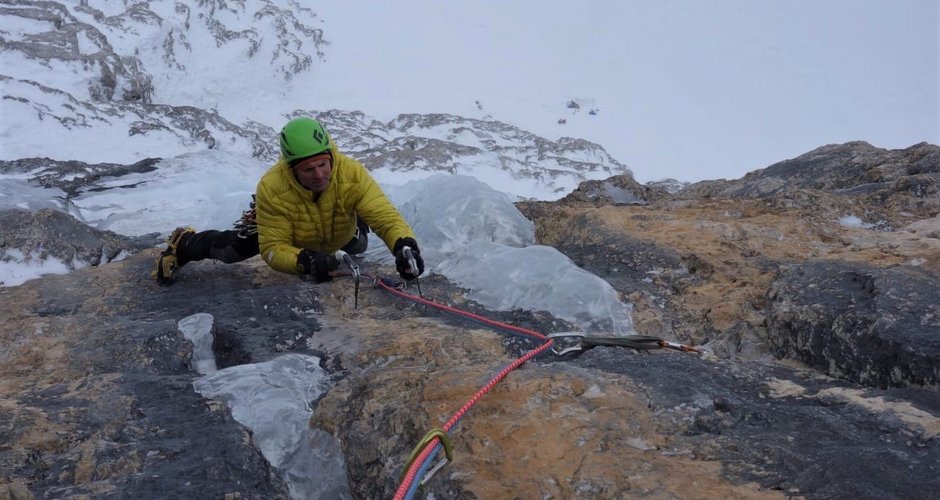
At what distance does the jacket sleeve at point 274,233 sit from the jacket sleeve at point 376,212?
1.48 feet

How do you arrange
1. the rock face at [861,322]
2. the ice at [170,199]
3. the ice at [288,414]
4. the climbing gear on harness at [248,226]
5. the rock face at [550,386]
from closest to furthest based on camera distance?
1. the rock face at [550,386]
2. the ice at [288,414]
3. the rock face at [861,322]
4. the climbing gear on harness at [248,226]
5. the ice at [170,199]

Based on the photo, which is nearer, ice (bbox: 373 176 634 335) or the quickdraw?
the quickdraw

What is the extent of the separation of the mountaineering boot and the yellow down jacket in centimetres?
78

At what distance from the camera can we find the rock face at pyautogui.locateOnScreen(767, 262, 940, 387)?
7.23ft

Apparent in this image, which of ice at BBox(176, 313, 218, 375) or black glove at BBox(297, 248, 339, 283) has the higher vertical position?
black glove at BBox(297, 248, 339, 283)

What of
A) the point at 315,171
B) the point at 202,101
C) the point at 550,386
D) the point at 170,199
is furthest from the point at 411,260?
the point at 202,101

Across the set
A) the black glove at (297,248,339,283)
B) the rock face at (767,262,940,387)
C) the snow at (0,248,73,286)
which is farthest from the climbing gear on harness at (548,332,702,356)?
the snow at (0,248,73,286)

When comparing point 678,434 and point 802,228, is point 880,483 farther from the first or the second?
point 802,228

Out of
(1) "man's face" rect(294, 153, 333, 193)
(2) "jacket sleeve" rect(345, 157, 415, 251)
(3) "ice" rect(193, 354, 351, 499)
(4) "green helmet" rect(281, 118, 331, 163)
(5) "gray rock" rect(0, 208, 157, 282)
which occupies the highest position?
(4) "green helmet" rect(281, 118, 331, 163)

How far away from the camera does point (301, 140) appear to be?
10.7ft

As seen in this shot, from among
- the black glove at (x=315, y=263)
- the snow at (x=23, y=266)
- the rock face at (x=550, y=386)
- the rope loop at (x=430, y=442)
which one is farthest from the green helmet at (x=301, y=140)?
the snow at (x=23, y=266)

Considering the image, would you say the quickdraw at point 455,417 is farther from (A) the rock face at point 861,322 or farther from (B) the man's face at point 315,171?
(B) the man's face at point 315,171

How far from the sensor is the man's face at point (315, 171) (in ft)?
11.0

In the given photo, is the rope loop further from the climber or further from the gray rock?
the gray rock
